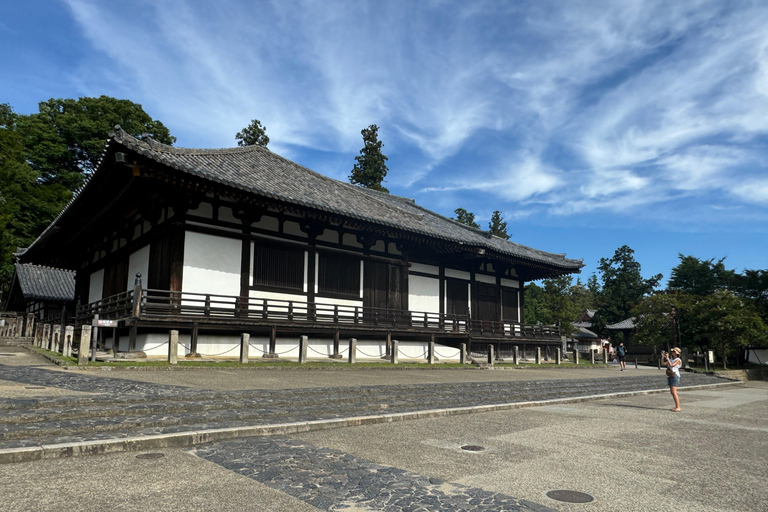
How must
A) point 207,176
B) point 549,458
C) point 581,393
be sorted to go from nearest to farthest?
point 549,458
point 581,393
point 207,176

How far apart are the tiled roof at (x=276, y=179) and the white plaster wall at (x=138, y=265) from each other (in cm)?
437

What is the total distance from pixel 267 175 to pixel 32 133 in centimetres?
3036

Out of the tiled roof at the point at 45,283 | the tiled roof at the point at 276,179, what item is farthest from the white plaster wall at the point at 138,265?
the tiled roof at the point at 45,283

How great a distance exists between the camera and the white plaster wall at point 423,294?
24.3 m

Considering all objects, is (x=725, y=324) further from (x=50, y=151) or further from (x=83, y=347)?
(x=50, y=151)

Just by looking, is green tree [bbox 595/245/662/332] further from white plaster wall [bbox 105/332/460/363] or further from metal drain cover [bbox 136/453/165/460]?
metal drain cover [bbox 136/453/165/460]

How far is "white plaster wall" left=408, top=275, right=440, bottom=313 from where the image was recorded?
79.9ft

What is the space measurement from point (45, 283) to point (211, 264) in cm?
2644

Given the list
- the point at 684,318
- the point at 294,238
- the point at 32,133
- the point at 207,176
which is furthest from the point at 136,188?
the point at 684,318

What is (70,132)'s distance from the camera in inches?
1581

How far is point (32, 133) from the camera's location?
39219mm

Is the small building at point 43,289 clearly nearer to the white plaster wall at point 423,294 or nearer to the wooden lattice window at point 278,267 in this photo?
the wooden lattice window at point 278,267

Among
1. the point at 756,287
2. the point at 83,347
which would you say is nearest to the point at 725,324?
the point at 756,287

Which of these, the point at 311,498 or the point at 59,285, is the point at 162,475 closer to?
the point at 311,498
